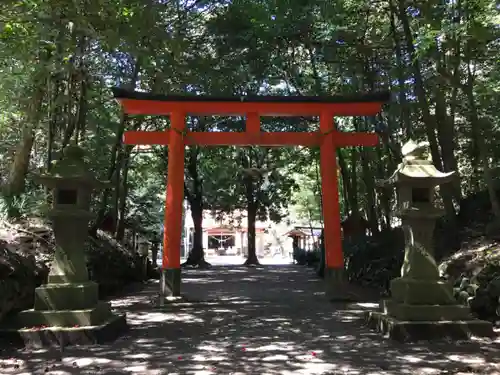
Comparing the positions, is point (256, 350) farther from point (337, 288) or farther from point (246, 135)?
point (246, 135)

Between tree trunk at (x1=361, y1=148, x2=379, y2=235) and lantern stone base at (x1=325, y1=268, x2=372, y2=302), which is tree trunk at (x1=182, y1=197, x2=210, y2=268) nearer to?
tree trunk at (x1=361, y1=148, x2=379, y2=235)

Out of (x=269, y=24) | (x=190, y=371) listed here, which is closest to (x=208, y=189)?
(x=269, y=24)

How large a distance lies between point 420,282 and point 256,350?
2417 mm

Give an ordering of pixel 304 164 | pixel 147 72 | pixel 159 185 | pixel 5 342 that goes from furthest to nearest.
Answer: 1. pixel 159 185
2. pixel 304 164
3. pixel 147 72
4. pixel 5 342

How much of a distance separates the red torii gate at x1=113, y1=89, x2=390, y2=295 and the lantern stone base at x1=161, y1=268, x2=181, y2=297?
21mm

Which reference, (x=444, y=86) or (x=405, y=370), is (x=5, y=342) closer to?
(x=405, y=370)

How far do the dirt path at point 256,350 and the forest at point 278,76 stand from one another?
2326mm

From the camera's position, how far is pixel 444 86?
428 inches

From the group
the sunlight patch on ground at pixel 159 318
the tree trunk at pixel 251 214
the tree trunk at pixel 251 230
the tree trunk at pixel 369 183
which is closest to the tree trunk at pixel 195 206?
the tree trunk at pixel 251 214

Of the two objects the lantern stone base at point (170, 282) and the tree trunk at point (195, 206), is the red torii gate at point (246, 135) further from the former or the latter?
the tree trunk at point (195, 206)

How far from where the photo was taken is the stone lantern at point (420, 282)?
604 centimetres

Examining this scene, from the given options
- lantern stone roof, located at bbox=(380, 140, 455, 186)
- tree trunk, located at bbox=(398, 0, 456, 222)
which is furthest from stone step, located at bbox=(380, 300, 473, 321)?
tree trunk, located at bbox=(398, 0, 456, 222)

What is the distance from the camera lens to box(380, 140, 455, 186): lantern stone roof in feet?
21.2

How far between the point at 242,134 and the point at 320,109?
1.75 meters
